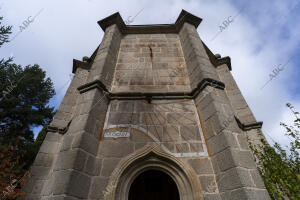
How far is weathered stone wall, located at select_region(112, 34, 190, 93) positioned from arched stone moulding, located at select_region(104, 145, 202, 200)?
1830 mm

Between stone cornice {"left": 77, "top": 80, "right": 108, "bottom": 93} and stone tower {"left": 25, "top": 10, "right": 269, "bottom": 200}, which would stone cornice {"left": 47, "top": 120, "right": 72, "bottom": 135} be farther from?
stone cornice {"left": 77, "top": 80, "right": 108, "bottom": 93}

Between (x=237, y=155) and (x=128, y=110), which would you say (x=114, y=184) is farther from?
(x=237, y=155)

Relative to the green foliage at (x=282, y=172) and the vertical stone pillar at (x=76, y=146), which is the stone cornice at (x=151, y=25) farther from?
the green foliage at (x=282, y=172)

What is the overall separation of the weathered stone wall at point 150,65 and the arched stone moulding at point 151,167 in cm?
183

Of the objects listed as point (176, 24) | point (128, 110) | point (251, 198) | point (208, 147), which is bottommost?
point (251, 198)

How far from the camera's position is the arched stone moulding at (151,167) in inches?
104

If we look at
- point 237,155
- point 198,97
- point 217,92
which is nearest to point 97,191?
point 237,155

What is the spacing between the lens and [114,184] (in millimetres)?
2680

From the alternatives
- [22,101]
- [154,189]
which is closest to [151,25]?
[154,189]

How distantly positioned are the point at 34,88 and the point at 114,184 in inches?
565

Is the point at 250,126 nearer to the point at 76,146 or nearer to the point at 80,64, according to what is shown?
the point at 76,146

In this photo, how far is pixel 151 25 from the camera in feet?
21.8

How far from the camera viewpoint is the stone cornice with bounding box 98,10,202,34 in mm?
6136

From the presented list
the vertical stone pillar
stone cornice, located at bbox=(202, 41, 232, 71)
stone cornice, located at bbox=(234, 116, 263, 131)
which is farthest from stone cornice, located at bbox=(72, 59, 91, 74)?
stone cornice, located at bbox=(234, 116, 263, 131)
